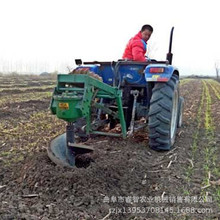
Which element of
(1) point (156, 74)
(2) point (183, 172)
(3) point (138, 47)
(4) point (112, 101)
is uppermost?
(3) point (138, 47)

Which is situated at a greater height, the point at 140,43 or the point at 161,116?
the point at 140,43

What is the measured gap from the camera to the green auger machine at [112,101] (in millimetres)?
3646

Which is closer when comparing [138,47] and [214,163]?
[214,163]

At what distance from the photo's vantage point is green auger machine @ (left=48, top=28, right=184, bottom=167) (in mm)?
3646

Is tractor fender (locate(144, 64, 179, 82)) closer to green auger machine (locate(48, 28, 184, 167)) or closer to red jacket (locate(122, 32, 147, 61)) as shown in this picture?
green auger machine (locate(48, 28, 184, 167))

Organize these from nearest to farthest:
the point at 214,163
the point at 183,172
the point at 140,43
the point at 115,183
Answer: the point at 115,183 → the point at 183,172 → the point at 214,163 → the point at 140,43

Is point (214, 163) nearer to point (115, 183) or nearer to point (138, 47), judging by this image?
point (115, 183)

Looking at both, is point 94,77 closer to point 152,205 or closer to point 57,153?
point 57,153

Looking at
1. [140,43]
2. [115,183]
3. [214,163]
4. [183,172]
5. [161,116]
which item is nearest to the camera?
[115,183]

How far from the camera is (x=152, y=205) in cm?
326

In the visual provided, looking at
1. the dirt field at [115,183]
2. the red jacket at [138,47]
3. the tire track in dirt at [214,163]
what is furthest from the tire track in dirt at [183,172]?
the red jacket at [138,47]

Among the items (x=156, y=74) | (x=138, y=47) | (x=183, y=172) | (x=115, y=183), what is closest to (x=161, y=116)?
(x=156, y=74)

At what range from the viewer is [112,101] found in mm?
5371

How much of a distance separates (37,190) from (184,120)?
218 inches
